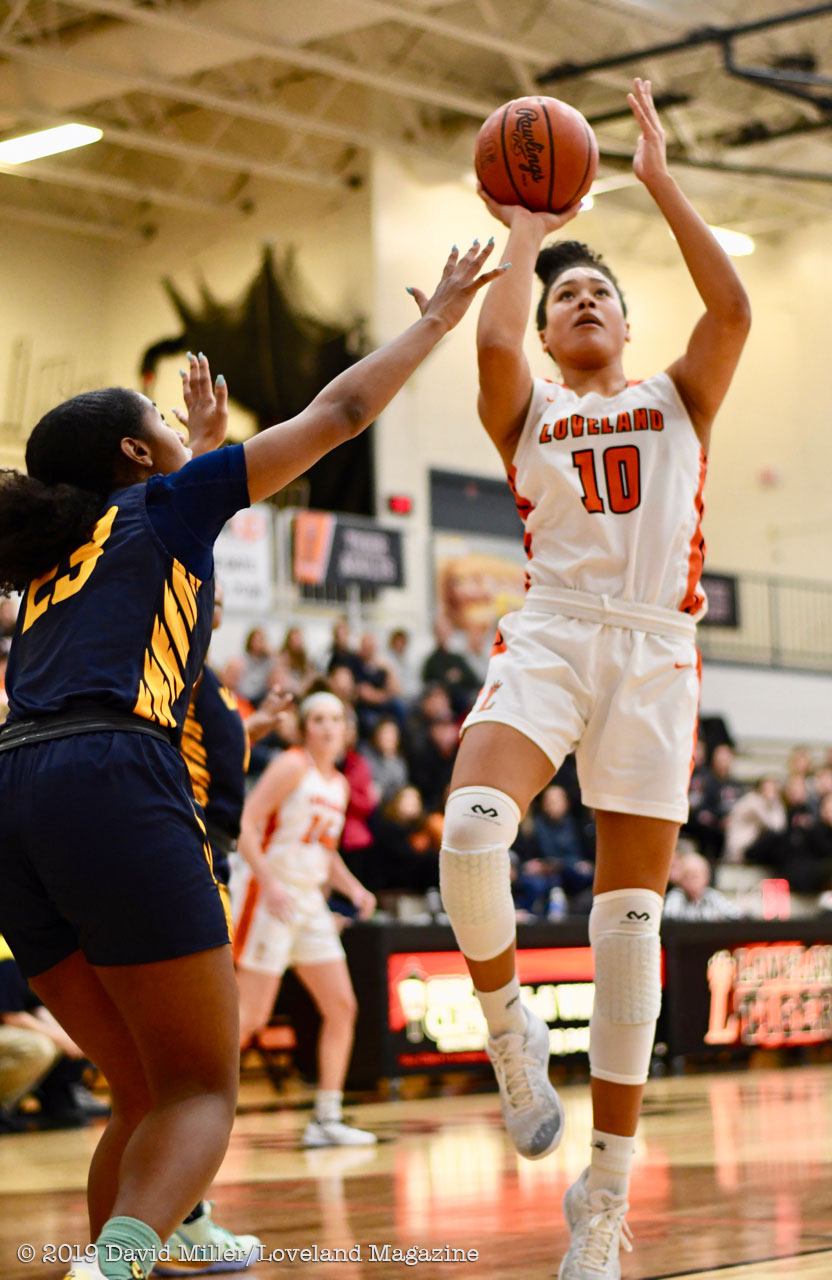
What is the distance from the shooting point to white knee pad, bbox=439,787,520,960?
3570 millimetres

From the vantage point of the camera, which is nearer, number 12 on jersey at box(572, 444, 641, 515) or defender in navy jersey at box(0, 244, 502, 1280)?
defender in navy jersey at box(0, 244, 502, 1280)

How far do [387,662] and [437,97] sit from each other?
6848mm

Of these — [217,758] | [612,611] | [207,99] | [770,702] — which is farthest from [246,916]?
[770,702]

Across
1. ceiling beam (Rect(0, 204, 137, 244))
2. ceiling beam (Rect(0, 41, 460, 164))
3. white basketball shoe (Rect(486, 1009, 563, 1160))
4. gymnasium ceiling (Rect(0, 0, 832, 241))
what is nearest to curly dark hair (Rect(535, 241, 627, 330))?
white basketball shoe (Rect(486, 1009, 563, 1160))

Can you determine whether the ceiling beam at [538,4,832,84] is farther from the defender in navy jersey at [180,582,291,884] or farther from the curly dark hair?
the defender in navy jersey at [180,582,291,884]

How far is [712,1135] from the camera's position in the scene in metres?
6.65

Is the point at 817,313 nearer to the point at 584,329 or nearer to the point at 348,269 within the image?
the point at 348,269

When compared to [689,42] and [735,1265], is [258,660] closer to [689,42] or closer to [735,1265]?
[689,42]

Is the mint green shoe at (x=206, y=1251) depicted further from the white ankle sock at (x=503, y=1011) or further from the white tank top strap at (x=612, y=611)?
the white tank top strap at (x=612, y=611)

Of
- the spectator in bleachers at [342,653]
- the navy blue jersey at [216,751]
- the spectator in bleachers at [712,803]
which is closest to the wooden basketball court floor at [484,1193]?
the navy blue jersey at [216,751]

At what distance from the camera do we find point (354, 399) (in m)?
3.08

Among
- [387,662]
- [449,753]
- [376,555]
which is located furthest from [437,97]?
[449,753]

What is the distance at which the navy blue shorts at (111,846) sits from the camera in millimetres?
2736

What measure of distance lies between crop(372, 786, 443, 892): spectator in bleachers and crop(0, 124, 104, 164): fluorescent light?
9003mm
